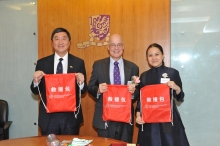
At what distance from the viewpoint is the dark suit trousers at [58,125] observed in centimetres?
261

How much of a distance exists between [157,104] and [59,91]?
1044mm

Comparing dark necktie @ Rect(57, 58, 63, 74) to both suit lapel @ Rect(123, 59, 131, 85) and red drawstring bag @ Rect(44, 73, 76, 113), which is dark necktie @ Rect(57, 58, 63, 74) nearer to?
red drawstring bag @ Rect(44, 73, 76, 113)

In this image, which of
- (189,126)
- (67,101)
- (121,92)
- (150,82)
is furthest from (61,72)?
(189,126)

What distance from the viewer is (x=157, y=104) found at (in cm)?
239

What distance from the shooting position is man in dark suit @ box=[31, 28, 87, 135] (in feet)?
8.55

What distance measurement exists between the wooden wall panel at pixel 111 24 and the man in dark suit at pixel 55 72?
0.71m

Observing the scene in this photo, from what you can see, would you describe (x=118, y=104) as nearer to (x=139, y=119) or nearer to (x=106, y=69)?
(x=139, y=119)

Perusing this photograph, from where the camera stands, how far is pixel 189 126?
3.23m

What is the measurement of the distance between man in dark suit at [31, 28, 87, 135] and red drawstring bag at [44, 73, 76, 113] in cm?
10

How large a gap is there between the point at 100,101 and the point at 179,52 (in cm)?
132

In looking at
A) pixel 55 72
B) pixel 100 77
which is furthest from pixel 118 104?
pixel 55 72

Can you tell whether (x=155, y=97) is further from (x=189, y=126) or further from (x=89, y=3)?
(x=89, y=3)

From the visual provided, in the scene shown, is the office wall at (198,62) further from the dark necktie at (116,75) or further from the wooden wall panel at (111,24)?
the dark necktie at (116,75)

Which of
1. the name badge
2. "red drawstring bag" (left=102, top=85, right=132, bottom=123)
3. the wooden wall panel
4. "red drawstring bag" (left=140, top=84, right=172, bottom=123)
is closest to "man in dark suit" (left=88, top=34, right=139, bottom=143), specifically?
"red drawstring bag" (left=102, top=85, right=132, bottom=123)
